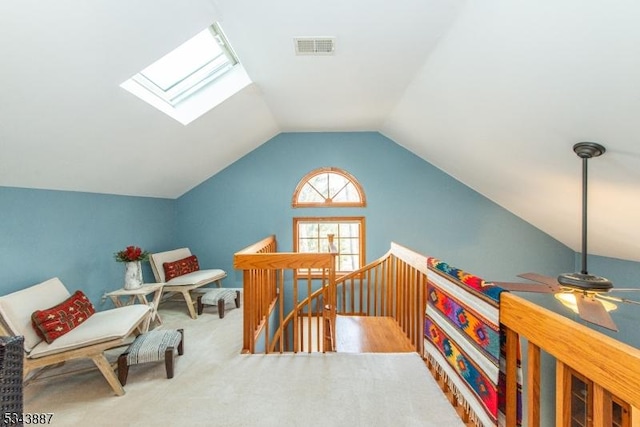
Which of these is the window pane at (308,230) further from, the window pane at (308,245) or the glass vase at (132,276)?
the glass vase at (132,276)

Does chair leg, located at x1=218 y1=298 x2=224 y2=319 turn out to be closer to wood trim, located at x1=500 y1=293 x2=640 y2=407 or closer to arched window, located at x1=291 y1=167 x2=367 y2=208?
arched window, located at x1=291 y1=167 x2=367 y2=208

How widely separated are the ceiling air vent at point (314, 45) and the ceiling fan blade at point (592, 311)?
259cm

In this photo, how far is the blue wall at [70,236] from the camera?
2.22 meters

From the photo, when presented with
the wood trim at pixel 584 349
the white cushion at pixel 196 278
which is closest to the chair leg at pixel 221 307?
the white cushion at pixel 196 278

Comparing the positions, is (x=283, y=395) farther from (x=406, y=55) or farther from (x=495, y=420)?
(x=406, y=55)

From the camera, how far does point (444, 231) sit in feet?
15.3

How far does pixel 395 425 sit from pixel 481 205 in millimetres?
4000

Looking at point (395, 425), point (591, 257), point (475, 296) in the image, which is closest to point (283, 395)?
point (395, 425)

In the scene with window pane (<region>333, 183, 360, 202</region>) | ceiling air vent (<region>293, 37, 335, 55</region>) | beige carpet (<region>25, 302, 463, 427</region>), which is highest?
ceiling air vent (<region>293, 37, 335, 55</region>)

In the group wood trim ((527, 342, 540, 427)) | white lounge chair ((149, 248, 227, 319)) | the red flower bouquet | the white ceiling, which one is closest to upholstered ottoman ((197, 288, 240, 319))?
white lounge chair ((149, 248, 227, 319))

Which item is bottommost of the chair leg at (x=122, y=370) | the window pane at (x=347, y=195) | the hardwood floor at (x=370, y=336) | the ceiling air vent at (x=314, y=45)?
the hardwood floor at (x=370, y=336)

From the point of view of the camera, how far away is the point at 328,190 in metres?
4.77

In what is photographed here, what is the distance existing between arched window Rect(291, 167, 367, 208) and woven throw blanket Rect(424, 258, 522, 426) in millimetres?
2738

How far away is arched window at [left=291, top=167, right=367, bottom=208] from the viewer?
4707mm
